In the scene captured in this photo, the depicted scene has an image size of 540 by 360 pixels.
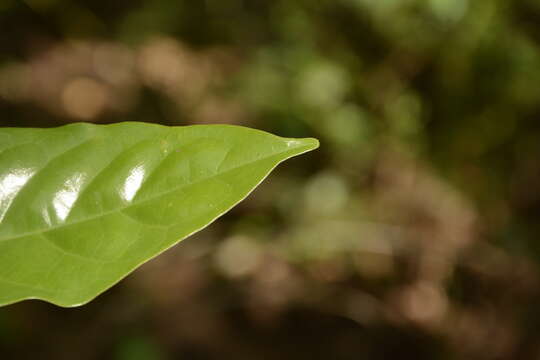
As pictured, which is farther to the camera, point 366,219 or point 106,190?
point 366,219

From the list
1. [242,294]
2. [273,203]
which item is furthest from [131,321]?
[273,203]

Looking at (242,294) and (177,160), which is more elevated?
(177,160)

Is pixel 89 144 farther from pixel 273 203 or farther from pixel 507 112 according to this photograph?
pixel 507 112

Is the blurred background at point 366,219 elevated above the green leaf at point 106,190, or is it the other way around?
the green leaf at point 106,190

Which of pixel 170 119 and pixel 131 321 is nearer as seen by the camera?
pixel 131 321

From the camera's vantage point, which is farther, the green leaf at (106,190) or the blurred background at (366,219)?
the blurred background at (366,219)
